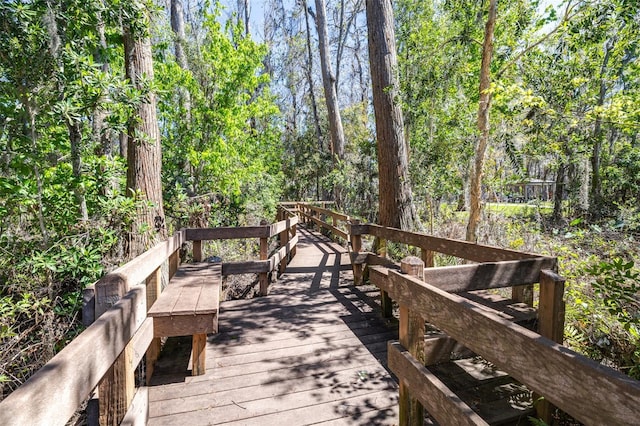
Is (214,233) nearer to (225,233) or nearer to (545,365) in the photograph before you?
(225,233)

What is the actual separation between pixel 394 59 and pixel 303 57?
19563 mm

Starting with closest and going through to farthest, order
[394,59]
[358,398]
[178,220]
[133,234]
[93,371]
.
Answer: [93,371], [358,398], [133,234], [394,59], [178,220]

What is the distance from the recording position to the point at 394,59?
6.56 metres

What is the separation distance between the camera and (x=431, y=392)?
176 centimetres

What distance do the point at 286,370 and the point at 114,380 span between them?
1.55m

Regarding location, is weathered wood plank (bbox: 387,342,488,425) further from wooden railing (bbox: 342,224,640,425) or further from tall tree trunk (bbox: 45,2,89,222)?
tall tree trunk (bbox: 45,2,89,222)

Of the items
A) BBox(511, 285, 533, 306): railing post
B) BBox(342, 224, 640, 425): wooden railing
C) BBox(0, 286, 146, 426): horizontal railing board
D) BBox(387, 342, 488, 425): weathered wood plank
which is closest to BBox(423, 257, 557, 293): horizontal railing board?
BBox(342, 224, 640, 425): wooden railing

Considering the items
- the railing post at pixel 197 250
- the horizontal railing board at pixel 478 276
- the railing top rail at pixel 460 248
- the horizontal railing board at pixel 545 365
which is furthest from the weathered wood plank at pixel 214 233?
the horizontal railing board at pixel 545 365

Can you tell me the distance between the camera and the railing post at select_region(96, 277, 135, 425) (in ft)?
5.66

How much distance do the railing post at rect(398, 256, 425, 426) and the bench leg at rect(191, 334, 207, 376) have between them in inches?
68.2

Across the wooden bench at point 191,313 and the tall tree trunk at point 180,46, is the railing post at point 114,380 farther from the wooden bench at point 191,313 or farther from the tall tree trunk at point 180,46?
the tall tree trunk at point 180,46

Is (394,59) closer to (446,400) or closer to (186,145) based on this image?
(186,145)

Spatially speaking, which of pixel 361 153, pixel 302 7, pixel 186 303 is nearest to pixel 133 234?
pixel 186 303

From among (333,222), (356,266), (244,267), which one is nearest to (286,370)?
(244,267)
